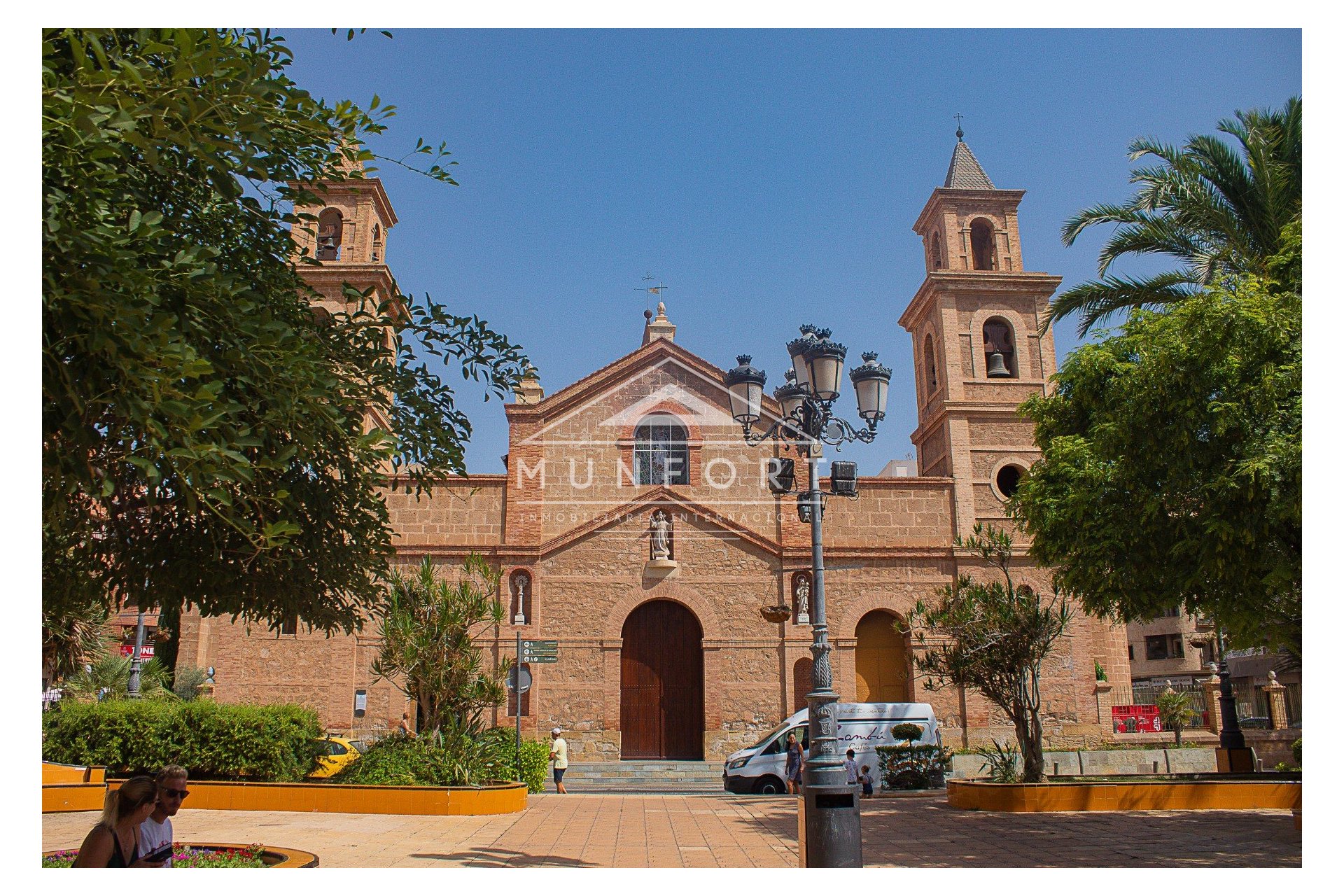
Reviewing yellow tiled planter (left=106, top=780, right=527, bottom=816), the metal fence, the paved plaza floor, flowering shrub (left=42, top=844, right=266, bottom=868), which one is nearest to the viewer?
flowering shrub (left=42, top=844, right=266, bottom=868)

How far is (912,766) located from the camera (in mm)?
17641

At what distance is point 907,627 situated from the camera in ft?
57.7

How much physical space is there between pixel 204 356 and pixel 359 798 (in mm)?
9376

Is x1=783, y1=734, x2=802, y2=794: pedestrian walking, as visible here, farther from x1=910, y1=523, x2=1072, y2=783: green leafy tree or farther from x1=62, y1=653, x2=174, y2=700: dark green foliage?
x1=62, y1=653, x2=174, y2=700: dark green foliage

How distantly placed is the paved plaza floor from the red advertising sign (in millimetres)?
11141

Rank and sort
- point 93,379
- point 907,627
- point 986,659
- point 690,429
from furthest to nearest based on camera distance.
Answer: point 690,429
point 907,627
point 986,659
point 93,379

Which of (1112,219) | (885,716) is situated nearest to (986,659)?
(885,716)

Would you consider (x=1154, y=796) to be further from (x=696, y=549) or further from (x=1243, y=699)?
(x=1243, y=699)

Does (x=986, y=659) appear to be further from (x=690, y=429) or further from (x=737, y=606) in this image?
(x=690, y=429)

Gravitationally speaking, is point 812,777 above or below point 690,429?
below

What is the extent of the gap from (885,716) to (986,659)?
4346 millimetres

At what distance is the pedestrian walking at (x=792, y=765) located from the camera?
52.6 ft

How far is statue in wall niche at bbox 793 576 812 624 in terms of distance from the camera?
2231 centimetres

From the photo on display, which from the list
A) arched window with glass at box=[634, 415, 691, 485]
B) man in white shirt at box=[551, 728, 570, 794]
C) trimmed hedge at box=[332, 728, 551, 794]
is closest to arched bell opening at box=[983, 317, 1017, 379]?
arched window with glass at box=[634, 415, 691, 485]
